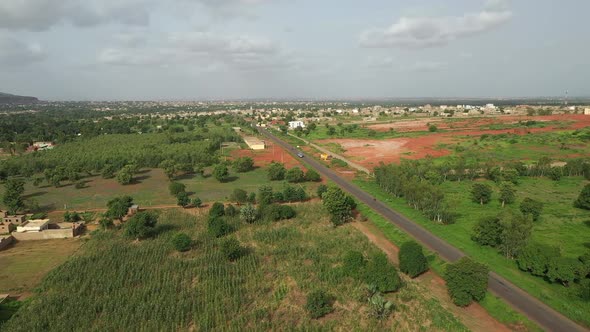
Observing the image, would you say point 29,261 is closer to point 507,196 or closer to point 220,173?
point 220,173

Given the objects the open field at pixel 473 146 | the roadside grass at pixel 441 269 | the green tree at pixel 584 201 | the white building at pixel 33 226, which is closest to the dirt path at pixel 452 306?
the roadside grass at pixel 441 269

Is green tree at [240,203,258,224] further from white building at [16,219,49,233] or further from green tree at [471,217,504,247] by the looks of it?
green tree at [471,217,504,247]

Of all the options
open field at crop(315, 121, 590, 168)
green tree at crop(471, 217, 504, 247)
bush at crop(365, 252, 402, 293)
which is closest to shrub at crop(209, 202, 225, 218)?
bush at crop(365, 252, 402, 293)

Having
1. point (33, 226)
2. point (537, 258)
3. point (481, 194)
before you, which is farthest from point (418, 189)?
point (33, 226)

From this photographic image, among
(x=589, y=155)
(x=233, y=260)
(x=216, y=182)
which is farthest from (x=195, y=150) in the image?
(x=589, y=155)

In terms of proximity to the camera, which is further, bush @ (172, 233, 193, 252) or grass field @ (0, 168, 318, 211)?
grass field @ (0, 168, 318, 211)

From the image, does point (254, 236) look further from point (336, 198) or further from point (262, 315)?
point (262, 315)

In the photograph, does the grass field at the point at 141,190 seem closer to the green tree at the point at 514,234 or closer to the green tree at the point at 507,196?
the green tree at the point at 507,196
